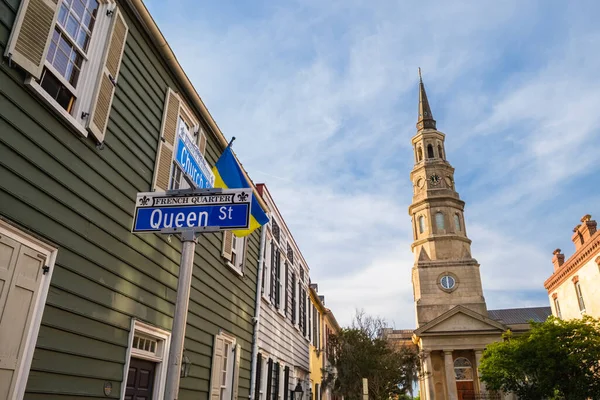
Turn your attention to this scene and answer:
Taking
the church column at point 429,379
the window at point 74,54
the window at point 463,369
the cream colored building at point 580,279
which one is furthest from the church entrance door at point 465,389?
the window at point 74,54

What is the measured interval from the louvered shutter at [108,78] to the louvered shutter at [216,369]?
5017 mm

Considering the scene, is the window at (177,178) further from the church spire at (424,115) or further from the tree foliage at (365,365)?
the church spire at (424,115)

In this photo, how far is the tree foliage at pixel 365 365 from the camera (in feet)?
82.6

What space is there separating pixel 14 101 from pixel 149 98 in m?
2.92

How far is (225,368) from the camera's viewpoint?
9.46 m

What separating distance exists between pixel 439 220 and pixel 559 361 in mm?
32228

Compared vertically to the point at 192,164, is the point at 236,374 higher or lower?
lower

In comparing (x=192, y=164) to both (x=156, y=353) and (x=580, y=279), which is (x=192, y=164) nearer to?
(x=156, y=353)

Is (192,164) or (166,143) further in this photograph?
(166,143)

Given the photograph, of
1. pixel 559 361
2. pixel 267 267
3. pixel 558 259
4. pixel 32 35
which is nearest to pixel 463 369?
pixel 558 259

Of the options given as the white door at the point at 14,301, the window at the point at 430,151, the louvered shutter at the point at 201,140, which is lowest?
the white door at the point at 14,301

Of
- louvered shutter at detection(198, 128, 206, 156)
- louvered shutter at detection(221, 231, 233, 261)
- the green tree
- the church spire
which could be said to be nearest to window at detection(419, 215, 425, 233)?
the church spire

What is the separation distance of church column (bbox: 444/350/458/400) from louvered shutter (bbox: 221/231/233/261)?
35142 millimetres

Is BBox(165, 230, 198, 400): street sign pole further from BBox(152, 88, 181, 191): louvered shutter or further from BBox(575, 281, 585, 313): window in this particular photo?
BBox(575, 281, 585, 313): window
